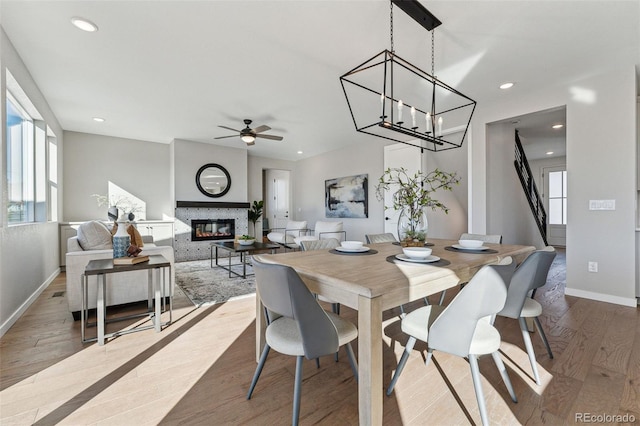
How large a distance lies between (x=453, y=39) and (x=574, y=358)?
268cm

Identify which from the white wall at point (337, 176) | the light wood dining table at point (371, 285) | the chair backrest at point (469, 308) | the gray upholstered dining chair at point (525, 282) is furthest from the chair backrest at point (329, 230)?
the chair backrest at point (469, 308)

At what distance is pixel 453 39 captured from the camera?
2557 mm

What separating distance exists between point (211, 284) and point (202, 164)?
348cm

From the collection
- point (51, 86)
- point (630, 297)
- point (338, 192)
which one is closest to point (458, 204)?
point (338, 192)

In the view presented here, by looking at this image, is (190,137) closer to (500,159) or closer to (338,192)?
(338,192)

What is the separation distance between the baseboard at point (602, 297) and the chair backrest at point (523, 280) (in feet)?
8.00

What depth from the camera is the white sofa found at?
2527 mm

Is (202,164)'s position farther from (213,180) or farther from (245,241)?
(245,241)

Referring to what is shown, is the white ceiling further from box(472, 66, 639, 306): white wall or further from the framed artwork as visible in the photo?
the framed artwork

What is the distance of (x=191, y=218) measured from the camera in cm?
635

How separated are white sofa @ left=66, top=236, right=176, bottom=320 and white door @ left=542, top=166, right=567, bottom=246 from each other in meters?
9.32

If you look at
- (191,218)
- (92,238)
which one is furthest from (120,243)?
(191,218)

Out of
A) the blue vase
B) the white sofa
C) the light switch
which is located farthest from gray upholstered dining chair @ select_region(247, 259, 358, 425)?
the light switch

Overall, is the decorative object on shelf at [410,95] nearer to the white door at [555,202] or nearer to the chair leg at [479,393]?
the chair leg at [479,393]
